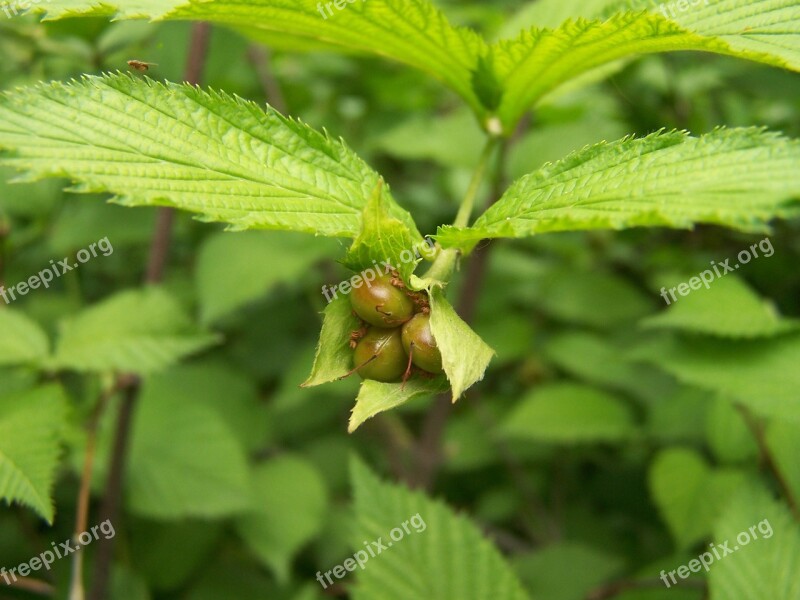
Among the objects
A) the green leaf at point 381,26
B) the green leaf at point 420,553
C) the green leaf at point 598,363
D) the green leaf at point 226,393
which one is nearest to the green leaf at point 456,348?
the green leaf at point 381,26

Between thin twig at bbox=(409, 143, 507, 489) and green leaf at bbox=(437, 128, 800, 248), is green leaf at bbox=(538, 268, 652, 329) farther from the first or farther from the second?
green leaf at bbox=(437, 128, 800, 248)

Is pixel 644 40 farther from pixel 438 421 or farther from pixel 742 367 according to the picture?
pixel 438 421

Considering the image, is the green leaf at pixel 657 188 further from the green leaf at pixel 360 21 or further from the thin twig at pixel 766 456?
the thin twig at pixel 766 456

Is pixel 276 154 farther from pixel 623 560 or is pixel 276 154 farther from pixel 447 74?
pixel 623 560

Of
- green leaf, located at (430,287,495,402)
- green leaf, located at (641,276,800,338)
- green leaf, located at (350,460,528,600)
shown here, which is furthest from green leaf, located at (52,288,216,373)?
green leaf, located at (641,276,800,338)

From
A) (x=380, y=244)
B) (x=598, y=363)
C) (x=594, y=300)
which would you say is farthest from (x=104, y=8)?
(x=594, y=300)
